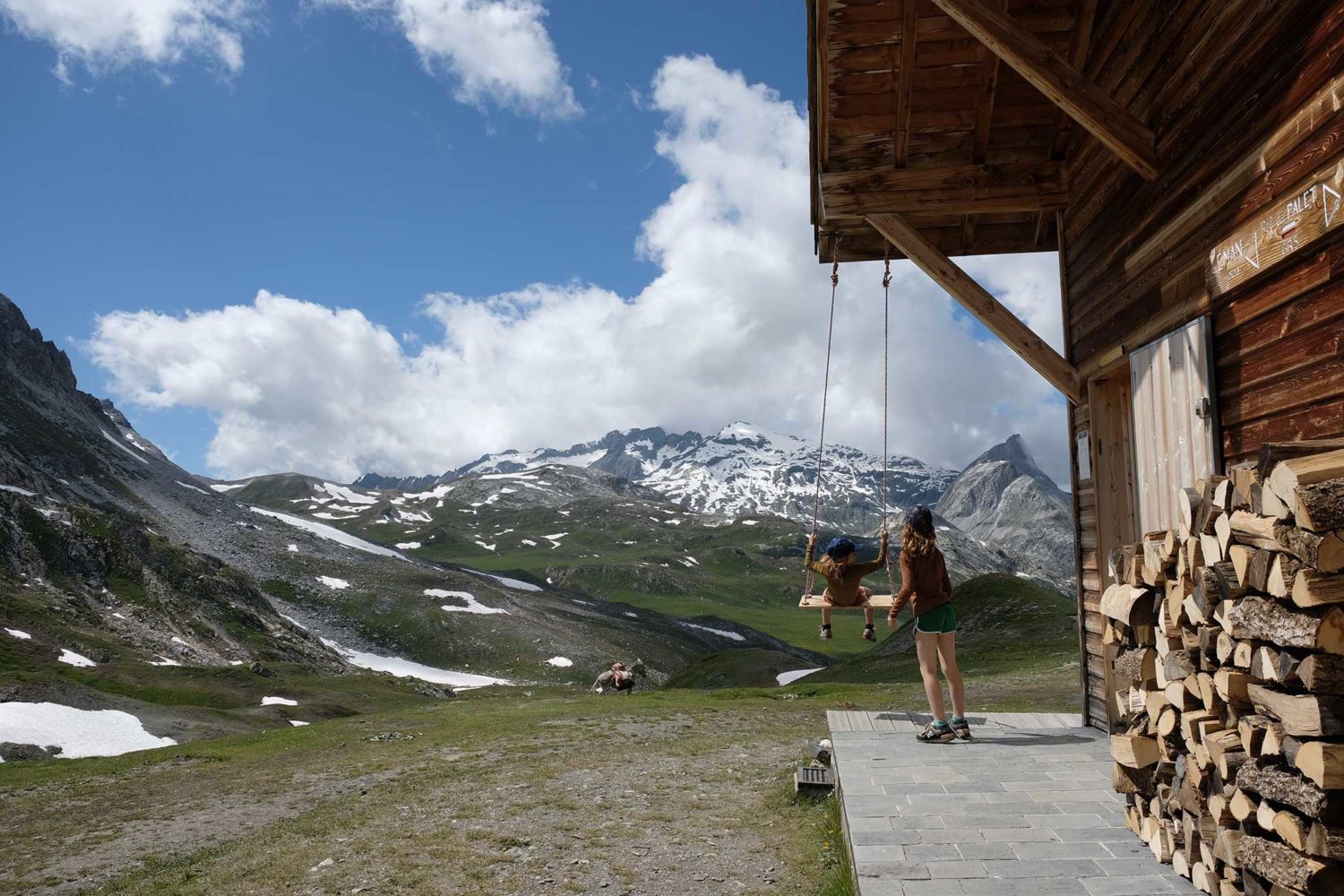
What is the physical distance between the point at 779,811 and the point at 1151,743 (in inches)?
207

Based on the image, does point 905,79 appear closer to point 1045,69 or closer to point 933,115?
point 933,115

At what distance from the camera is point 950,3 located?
27.3 ft

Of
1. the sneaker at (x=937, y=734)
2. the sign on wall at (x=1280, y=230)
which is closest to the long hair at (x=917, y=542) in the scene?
the sneaker at (x=937, y=734)

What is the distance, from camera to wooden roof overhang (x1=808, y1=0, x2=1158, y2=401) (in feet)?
32.1

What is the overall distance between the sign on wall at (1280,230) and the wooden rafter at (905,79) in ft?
13.7

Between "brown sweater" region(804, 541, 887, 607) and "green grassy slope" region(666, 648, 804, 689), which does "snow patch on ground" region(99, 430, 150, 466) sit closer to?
"green grassy slope" region(666, 648, 804, 689)

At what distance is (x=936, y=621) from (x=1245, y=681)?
5.34m

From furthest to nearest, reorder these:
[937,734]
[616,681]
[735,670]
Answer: [735,670] < [616,681] < [937,734]

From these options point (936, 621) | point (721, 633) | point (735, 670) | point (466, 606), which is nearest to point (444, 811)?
point (936, 621)

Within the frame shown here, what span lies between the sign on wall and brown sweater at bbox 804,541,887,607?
17.1 ft

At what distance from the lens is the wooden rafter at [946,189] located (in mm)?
11625

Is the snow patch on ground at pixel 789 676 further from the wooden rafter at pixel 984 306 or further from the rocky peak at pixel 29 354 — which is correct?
the rocky peak at pixel 29 354

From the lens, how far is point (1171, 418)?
816cm

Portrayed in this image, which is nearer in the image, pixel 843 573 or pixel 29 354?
pixel 843 573
